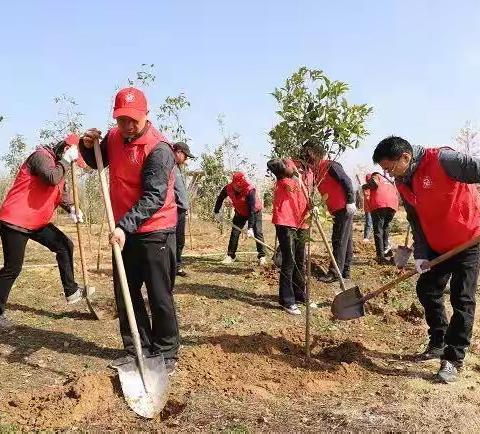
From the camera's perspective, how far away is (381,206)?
9328 mm

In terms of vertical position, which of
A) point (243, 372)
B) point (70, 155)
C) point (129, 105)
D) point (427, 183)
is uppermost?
point (129, 105)

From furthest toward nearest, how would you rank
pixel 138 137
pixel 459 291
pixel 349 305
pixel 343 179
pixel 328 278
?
pixel 328 278 → pixel 343 179 → pixel 349 305 → pixel 459 291 → pixel 138 137

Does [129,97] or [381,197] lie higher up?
[129,97]

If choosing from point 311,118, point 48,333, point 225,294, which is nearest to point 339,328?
point 225,294

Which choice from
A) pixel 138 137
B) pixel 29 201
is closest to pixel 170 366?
pixel 138 137

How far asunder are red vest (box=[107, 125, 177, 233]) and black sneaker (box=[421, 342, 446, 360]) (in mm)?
2505

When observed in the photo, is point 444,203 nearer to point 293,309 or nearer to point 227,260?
point 293,309

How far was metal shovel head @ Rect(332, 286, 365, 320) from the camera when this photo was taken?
4746 mm

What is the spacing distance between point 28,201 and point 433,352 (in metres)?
3.94

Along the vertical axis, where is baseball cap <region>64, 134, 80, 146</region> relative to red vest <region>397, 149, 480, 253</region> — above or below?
above

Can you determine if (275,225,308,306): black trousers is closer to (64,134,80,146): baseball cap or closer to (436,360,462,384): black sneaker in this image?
(436,360,462,384): black sneaker

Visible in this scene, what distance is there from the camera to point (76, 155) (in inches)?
202

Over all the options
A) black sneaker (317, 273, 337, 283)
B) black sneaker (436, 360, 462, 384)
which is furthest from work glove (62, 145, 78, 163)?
black sneaker (317, 273, 337, 283)

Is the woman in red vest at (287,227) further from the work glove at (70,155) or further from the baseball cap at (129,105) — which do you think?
the baseball cap at (129,105)
